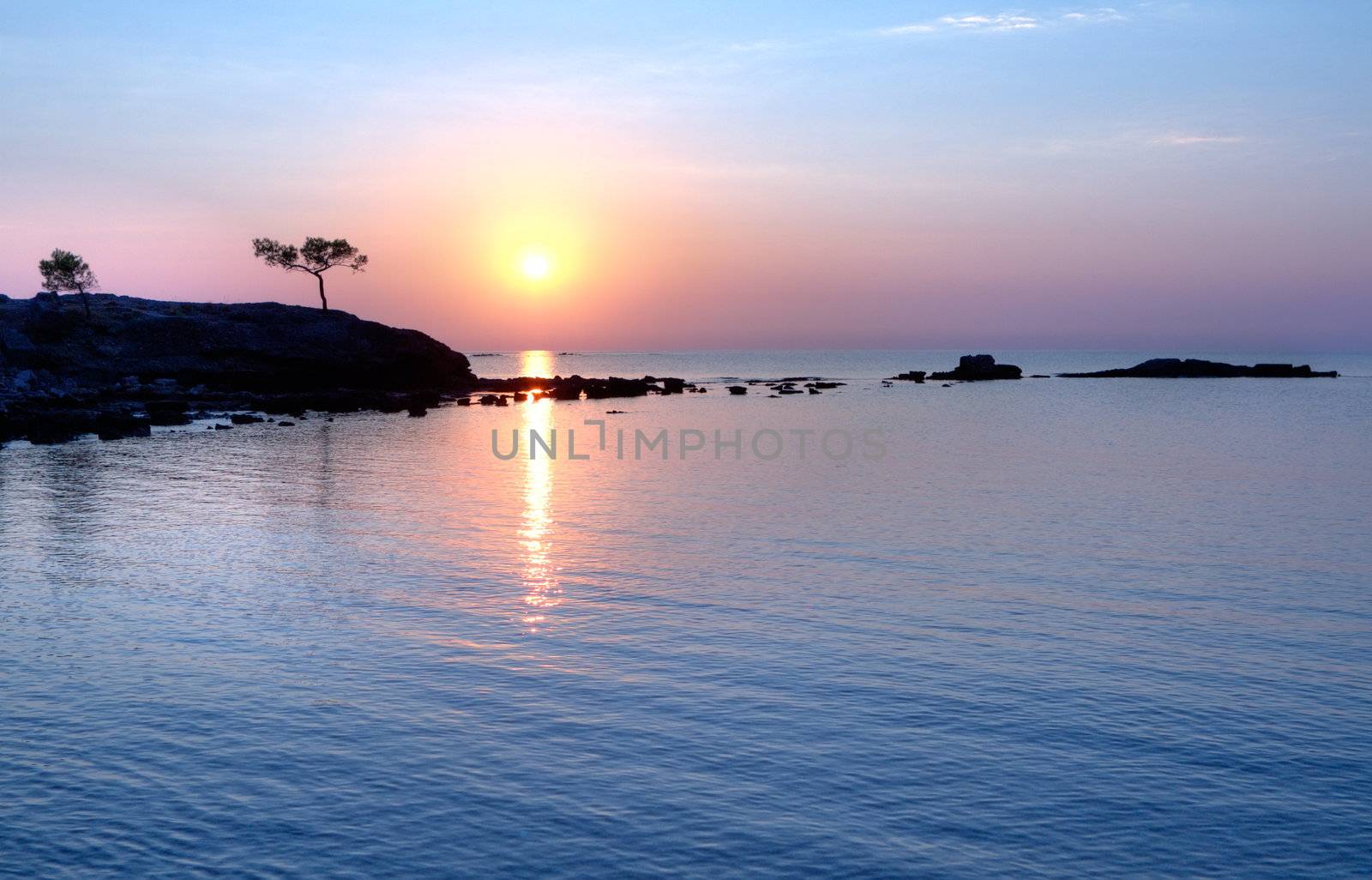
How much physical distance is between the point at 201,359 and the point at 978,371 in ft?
389

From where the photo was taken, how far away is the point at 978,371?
172 m

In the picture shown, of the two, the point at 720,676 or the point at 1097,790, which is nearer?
the point at 1097,790

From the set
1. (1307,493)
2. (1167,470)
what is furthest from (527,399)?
(1307,493)

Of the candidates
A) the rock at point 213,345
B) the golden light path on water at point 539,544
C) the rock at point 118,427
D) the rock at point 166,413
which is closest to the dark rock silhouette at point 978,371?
the rock at point 213,345

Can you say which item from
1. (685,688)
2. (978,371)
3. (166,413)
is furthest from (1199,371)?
(685,688)

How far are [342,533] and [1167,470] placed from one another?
36.3 meters

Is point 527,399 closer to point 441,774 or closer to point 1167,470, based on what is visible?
point 1167,470

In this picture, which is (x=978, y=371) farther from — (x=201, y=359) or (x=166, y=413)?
(x=166, y=413)

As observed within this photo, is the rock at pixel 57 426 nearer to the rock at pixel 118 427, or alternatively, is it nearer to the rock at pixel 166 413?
the rock at pixel 118 427

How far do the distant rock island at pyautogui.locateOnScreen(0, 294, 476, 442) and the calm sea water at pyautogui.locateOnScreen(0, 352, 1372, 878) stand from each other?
5987 cm

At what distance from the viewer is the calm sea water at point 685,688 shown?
1104 centimetres

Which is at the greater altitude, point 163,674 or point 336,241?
point 336,241

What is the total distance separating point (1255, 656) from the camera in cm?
1741

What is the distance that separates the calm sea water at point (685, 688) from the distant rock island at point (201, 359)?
196 feet
